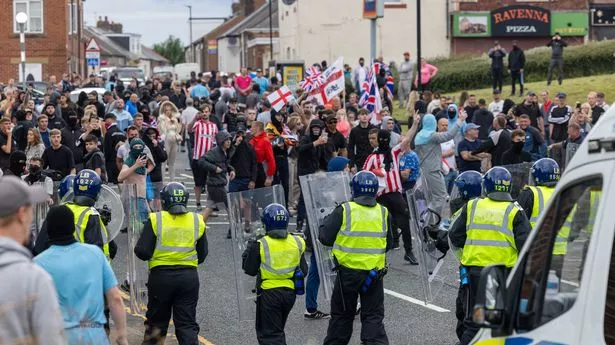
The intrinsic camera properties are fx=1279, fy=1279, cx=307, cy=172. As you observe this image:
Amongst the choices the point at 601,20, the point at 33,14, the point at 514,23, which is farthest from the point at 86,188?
the point at 33,14

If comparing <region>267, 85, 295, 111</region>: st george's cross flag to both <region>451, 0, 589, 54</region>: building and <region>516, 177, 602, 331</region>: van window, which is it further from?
<region>451, 0, 589, 54</region>: building

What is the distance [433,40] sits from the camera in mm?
55281

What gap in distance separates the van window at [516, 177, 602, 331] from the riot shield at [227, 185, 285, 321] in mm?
6150

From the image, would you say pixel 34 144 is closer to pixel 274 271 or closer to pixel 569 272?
pixel 274 271

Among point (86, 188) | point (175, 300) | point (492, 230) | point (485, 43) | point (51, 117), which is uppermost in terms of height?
point (485, 43)

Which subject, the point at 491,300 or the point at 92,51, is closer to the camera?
the point at 491,300

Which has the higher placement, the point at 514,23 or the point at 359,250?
the point at 514,23

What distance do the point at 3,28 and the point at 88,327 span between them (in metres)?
55.2

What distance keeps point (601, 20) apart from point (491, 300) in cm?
5308

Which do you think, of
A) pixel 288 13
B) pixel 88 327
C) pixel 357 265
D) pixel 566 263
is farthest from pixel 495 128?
pixel 288 13

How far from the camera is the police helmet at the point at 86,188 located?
10414 millimetres

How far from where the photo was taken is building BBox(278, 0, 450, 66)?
54.9 m

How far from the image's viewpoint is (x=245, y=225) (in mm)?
12844

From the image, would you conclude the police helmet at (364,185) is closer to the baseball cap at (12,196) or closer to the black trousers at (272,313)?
the black trousers at (272,313)
